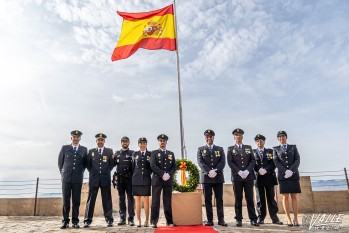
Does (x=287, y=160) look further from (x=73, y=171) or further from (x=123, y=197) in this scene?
(x=73, y=171)

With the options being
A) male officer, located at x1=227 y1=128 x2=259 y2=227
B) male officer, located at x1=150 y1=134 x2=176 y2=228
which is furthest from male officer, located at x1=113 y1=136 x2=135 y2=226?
male officer, located at x1=227 y1=128 x2=259 y2=227

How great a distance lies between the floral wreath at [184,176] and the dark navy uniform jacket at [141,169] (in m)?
0.69

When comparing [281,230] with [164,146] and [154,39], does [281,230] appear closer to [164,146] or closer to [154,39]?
[164,146]

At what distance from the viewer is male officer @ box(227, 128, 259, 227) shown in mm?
6895

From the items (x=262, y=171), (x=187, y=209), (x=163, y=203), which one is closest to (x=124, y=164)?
(x=163, y=203)

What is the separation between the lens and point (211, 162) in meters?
7.11

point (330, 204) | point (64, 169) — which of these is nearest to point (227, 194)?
point (330, 204)

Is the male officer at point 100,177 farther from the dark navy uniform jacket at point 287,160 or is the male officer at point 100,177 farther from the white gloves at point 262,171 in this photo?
the dark navy uniform jacket at point 287,160

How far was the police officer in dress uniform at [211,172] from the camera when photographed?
22.4ft

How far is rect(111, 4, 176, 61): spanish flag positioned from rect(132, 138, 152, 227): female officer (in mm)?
3795

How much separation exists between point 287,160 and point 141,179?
11.5ft

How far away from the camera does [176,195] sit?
22.9 feet

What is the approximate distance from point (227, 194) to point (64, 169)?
7.90 meters

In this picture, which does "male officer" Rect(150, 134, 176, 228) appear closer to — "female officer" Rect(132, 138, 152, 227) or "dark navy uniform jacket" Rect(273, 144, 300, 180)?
"female officer" Rect(132, 138, 152, 227)
